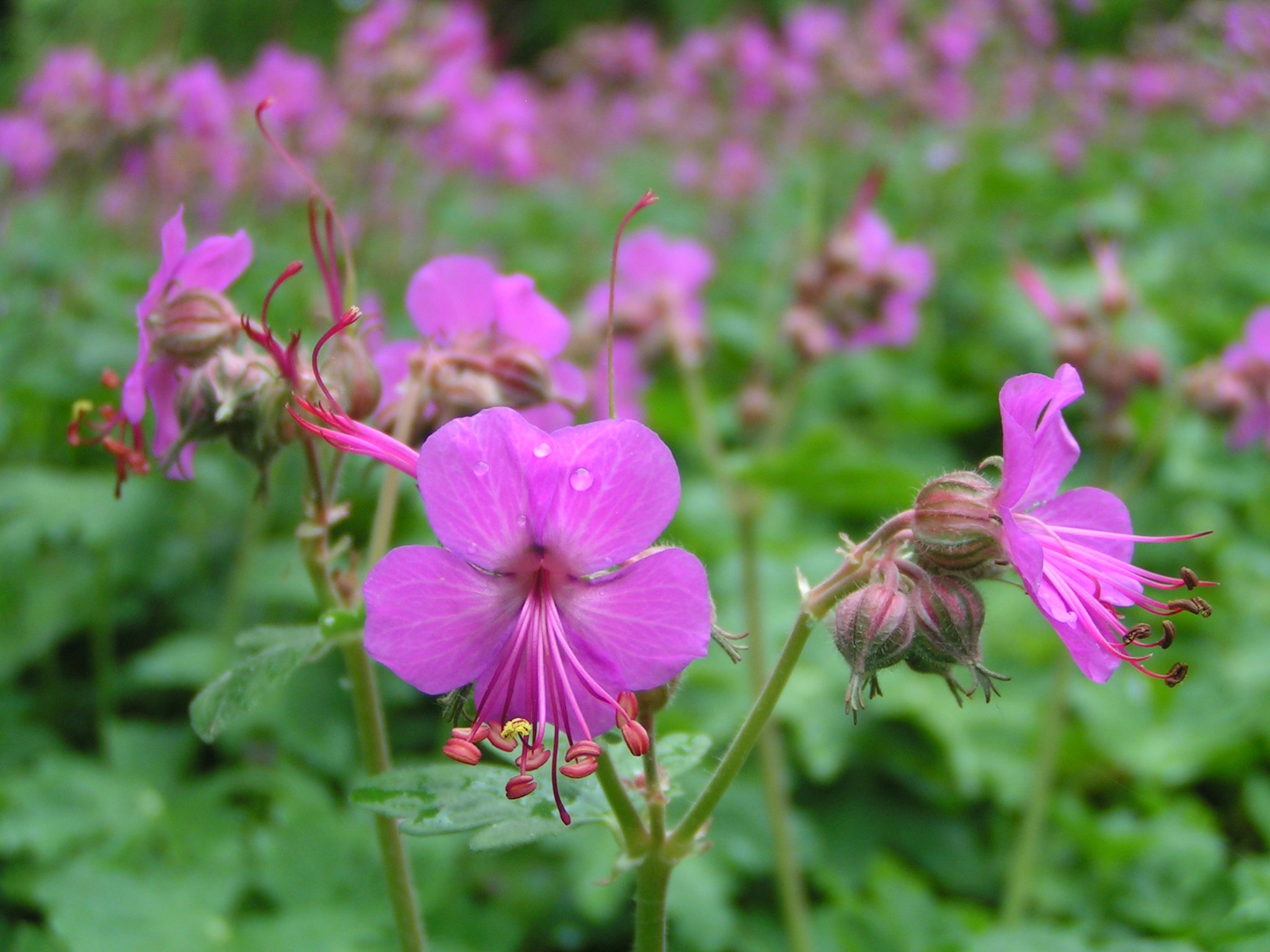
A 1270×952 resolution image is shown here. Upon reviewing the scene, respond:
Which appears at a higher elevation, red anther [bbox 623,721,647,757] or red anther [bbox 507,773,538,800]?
red anther [bbox 623,721,647,757]

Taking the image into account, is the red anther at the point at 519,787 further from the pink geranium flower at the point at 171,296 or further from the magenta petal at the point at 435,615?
the pink geranium flower at the point at 171,296

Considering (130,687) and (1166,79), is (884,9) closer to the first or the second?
(1166,79)

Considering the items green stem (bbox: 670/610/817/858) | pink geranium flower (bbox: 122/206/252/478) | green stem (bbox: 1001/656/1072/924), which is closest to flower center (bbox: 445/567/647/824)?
green stem (bbox: 670/610/817/858)

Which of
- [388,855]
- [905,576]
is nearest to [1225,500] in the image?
[905,576]

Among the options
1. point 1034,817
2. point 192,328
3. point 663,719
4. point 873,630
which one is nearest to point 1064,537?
point 873,630

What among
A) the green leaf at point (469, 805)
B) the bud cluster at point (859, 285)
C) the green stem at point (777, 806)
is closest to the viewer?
the green leaf at point (469, 805)

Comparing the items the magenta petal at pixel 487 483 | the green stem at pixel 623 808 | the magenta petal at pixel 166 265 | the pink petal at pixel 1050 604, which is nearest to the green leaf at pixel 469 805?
the green stem at pixel 623 808

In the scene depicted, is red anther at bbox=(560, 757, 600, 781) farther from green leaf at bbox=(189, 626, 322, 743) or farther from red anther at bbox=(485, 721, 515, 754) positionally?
green leaf at bbox=(189, 626, 322, 743)

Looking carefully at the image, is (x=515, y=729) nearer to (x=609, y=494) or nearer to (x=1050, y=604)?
(x=609, y=494)

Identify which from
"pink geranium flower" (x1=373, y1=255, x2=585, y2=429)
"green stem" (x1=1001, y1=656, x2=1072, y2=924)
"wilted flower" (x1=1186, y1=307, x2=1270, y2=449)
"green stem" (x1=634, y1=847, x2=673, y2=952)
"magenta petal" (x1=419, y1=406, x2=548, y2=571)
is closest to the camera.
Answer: "magenta petal" (x1=419, y1=406, x2=548, y2=571)
